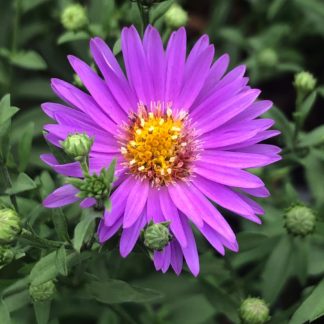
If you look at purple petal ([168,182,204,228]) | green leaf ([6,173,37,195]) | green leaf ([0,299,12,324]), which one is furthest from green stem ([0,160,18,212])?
purple petal ([168,182,204,228])

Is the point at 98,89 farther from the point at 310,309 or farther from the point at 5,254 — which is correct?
the point at 310,309

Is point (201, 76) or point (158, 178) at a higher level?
point (201, 76)

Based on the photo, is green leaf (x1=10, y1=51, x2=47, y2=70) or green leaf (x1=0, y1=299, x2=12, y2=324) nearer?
green leaf (x1=0, y1=299, x2=12, y2=324)

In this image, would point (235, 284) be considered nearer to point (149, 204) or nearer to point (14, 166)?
point (149, 204)

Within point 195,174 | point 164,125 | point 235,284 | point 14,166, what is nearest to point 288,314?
point 235,284

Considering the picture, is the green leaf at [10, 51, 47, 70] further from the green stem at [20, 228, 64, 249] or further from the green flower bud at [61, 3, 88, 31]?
the green stem at [20, 228, 64, 249]

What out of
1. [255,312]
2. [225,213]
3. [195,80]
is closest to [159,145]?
[195,80]
